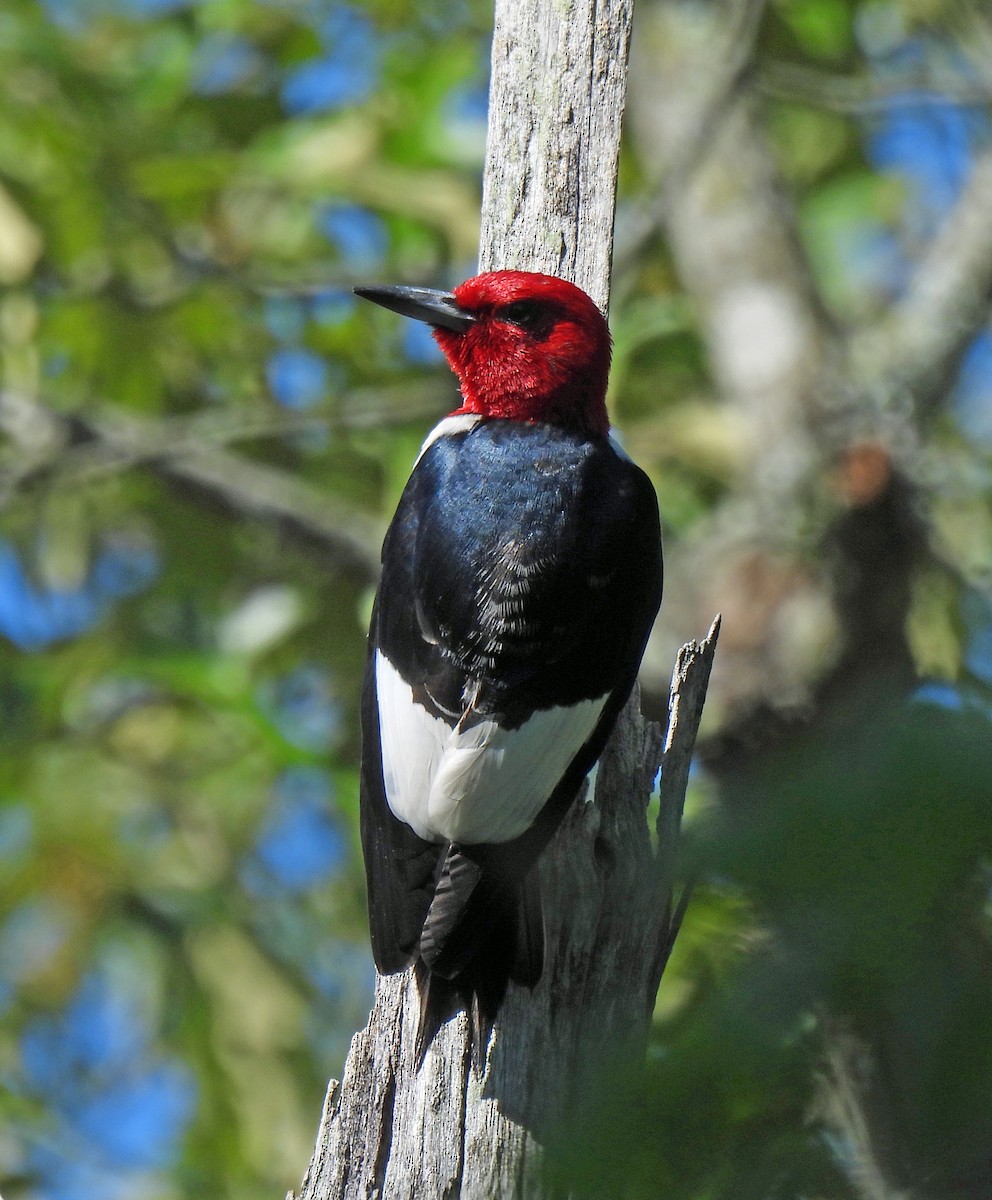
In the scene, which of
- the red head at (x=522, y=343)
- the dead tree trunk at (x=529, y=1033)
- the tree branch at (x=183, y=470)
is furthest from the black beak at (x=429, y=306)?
the tree branch at (x=183, y=470)

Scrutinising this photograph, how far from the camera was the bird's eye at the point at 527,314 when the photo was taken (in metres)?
2.39

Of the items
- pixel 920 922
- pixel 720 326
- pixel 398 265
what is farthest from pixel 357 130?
pixel 920 922

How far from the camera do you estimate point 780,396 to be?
187 inches

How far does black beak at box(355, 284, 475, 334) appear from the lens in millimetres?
2506

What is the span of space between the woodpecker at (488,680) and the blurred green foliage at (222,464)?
1331 mm

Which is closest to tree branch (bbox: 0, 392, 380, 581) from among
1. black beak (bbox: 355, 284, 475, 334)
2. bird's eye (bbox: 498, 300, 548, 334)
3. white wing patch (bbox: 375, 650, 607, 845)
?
black beak (bbox: 355, 284, 475, 334)

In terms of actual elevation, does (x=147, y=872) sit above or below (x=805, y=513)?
below

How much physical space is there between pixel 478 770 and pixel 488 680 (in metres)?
0.13

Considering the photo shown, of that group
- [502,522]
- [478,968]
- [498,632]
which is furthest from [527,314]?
[478,968]

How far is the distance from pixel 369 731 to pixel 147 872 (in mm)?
2827


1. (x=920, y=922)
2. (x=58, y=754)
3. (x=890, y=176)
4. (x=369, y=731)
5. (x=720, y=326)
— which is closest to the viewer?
(x=920, y=922)

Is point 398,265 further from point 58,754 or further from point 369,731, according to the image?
point 369,731

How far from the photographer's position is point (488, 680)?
193 cm

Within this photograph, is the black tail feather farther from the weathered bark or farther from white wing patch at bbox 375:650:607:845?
white wing patch at bbox 375:650:607:845
